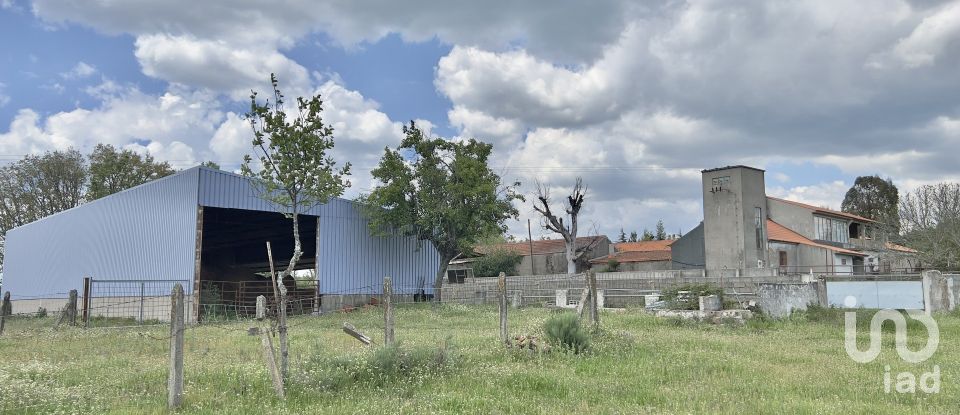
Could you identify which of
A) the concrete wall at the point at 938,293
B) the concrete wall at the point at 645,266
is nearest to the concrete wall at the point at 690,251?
the concrete wall at the point at 645,266

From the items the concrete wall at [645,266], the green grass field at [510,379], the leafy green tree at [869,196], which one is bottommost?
the green grass field at [510,379]

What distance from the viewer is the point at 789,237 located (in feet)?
162

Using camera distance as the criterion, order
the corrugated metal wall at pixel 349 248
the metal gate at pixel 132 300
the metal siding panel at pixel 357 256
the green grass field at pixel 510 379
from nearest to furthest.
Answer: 1. the green grass field at pixel 510 379
2. the metal gate at pixel 132 300
3. the corrugated metal wall at pixel 349 248
4. the metal siding panel at pixel 357 256

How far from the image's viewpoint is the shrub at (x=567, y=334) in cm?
1196

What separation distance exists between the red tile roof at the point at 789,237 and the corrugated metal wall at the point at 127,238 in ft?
124

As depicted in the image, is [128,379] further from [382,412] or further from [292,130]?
[292,130]

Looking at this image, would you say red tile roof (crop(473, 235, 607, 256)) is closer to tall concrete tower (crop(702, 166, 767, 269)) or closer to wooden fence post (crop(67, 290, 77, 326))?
tall concrete tower (crop(702, 166, 767, 269))

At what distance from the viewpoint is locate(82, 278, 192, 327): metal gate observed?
25.7 meters

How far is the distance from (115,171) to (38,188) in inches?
245

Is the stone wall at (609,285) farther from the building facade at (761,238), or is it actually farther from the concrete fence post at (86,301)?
the concrete fence post at (86,301)

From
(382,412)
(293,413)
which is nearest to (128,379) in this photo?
(293,413)

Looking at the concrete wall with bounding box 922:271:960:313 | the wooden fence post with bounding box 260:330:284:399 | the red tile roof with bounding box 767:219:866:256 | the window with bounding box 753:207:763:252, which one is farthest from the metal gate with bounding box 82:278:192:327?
the red tile roof with bounding box 767:219:866:256

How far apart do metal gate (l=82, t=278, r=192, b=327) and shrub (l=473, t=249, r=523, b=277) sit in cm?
3382

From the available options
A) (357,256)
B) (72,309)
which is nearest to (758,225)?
(357,256)
